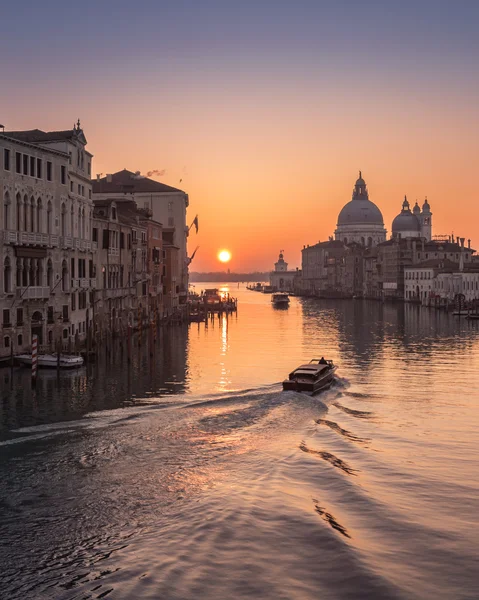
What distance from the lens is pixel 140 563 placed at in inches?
551

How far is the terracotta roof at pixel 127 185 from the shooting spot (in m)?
90.0

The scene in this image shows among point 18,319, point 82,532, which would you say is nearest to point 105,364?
point 18,319

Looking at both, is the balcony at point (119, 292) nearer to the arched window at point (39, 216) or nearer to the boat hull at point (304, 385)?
the arched window at point (39, 216)

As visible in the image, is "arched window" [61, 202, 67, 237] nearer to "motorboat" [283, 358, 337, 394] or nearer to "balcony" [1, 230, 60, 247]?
"balcony" [1, 230, 60, 247]

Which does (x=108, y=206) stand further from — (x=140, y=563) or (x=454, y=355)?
(x=140, y=563)

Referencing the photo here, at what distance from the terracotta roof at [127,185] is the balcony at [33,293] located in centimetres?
4871

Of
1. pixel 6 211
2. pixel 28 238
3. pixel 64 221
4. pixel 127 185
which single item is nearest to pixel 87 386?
pixel 28 238

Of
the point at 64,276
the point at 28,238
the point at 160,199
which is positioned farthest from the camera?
the point at 160,199

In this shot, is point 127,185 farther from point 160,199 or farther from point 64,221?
point 64,221

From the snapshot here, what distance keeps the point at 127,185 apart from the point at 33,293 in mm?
53647

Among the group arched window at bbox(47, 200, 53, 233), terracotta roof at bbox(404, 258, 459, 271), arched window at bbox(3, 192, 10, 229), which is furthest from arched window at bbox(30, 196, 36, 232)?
terracotta roof at bbox(404, 258, 459, 271)

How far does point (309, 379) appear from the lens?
3331 centimetres

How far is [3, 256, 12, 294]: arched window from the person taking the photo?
38.2 m

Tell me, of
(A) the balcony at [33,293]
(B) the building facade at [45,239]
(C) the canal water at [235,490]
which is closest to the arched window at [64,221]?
(B) the building facade at [45,239]
